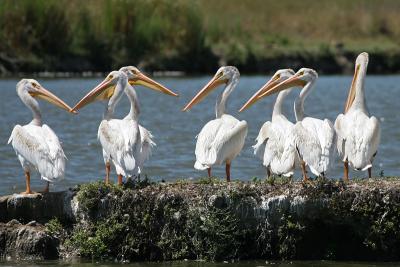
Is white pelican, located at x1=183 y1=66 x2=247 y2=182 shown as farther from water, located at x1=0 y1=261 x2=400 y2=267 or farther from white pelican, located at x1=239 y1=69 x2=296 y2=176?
A: water, located at x1=0 y1=261 x2=400 y2=267

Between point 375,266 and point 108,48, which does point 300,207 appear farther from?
point 108,48

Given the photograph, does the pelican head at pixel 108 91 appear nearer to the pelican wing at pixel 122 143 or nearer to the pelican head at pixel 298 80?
the pelican wing at pixel 122 143

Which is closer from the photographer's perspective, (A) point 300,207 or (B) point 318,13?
(A) point 300,207

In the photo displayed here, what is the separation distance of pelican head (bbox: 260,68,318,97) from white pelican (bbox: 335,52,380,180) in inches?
23.5

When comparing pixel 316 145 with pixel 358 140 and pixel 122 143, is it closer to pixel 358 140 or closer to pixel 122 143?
pixel 358 140

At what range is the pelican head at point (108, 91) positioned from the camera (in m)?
12.4

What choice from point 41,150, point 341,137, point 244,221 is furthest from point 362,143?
point 41,150

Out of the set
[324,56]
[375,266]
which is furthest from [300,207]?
[324,56]

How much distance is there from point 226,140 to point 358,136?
1.46 meters

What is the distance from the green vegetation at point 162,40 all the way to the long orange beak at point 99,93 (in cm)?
2848

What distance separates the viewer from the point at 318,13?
5591 centimetres

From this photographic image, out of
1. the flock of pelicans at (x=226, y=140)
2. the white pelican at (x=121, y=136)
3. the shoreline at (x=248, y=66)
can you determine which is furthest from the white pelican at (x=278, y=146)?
the shoreline at (x=248, y=66)

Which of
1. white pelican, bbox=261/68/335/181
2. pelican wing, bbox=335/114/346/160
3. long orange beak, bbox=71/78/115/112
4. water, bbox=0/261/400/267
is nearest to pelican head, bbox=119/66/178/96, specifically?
long orange beak, bbox=71/78/115/112

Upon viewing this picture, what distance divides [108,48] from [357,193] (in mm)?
33605
